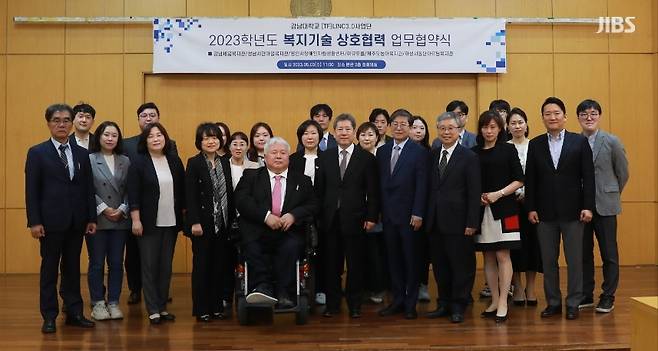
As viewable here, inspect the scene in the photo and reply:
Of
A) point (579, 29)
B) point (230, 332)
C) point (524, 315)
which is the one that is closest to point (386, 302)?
point (524, 315)

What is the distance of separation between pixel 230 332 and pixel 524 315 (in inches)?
81.4

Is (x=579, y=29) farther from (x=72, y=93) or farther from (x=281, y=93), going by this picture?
(x=72, y=93)

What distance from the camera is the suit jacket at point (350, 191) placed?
4.59m

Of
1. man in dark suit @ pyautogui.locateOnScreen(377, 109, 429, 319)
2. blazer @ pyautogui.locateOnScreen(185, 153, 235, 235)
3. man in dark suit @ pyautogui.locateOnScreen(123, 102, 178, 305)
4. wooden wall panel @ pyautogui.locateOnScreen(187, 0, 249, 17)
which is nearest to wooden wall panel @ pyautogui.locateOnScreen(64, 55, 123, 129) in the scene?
wooden wall panel @ pyautogui.locateOnScreen(187, 0, 249, 17)

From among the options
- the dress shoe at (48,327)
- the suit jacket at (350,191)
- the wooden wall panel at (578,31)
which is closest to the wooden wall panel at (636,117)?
the wooden wall panel at (578,31)

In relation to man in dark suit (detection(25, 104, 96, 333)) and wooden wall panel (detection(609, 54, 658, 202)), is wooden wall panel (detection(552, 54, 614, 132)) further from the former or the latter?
man in dark suit (detection(25, 104, 96, 333))

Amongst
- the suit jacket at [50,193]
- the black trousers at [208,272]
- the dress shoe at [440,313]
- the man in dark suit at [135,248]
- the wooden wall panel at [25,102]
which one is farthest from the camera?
the wooden wall panel at [25,102]

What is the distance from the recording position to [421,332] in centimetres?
416

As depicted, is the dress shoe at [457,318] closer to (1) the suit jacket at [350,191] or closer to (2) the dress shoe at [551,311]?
(2) the dress shoe at [551,311]

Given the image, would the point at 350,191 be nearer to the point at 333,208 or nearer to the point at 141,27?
the point at 333,208

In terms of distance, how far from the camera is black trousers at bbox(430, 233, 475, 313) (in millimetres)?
4430

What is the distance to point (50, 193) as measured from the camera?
4254 mm

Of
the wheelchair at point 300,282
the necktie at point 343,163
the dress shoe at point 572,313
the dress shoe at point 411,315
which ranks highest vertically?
the necktie at point 343,163

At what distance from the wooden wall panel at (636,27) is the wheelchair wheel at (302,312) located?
4818mm
